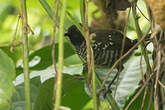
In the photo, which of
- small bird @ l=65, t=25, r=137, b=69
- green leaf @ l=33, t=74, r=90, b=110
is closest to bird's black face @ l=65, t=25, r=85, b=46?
small bird @ l=65, t=25, r=137, b=69

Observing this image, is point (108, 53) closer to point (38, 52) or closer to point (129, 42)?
point (129, 42)

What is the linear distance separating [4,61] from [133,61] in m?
0.84

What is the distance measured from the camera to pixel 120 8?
3.69 ft

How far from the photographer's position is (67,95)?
1448 millimetres

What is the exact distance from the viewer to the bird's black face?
5.00ft

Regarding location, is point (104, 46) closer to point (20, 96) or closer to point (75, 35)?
point (75, 35)

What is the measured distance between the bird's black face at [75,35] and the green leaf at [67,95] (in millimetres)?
216

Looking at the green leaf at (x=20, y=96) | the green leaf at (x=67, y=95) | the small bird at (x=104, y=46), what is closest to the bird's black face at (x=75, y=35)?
the small bird at (x=104, y=46)

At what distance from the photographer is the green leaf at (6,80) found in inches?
31.7

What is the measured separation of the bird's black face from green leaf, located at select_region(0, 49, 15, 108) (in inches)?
A: 25.4

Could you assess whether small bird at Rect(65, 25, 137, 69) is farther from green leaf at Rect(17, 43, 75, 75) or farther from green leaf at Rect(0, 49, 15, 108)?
green leaf at Rect(0, 49, 15, 108)

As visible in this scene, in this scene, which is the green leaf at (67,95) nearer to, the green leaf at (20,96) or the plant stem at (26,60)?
the green leaf at (20,96)

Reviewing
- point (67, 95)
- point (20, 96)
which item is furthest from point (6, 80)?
point (67, 95)

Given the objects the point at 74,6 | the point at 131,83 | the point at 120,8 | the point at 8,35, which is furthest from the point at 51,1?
the point at 8,35
